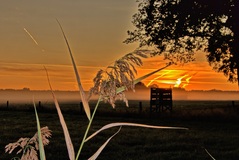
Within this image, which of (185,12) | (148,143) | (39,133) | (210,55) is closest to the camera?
(39,133)

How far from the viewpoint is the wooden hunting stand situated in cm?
3757

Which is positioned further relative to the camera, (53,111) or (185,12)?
(53,111)

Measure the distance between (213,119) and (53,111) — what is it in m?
13.4

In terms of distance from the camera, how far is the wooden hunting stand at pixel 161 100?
123 feet

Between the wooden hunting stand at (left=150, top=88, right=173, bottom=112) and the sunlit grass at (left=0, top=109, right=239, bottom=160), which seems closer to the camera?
the sunlit grass at (left=0, top=109, right=239, bottom=160)

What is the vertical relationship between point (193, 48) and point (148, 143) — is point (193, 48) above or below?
above

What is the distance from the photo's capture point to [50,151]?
14.3 metres

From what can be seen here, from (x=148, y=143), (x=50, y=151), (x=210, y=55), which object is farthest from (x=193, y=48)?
(x=50, y=151)

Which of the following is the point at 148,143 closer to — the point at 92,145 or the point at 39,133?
the point at 92,145

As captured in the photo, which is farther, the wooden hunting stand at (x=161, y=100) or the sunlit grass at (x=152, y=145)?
the wooden hunting stand at (x=161, y=100)

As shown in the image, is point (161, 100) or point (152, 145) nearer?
point (152, 145)

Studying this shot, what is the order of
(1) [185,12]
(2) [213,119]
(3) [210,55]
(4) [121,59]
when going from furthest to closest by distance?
(3) [210,55] → (1) [185,12] → (2) [213,119] → (4) [121,59]

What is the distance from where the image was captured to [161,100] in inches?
1502

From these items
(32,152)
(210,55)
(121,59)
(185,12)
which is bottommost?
(32,152)
